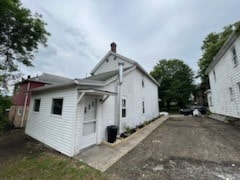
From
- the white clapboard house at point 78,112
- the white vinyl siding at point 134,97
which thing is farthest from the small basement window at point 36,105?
the white vinyl siding at point 134,97

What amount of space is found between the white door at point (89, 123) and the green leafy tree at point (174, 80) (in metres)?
29.6

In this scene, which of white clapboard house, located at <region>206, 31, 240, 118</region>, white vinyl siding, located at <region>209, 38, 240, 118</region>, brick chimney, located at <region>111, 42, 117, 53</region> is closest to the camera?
white clapboard house, located at <region>206, 31, 240, 118</region>

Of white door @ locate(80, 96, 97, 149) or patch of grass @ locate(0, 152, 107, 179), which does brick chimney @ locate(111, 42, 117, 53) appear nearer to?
white door @ locate(80, 96, 97, 149)

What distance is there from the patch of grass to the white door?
1.15m

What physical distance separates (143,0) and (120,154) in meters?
9.14

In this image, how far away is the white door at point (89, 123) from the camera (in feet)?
20.0

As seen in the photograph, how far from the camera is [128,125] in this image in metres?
9.88

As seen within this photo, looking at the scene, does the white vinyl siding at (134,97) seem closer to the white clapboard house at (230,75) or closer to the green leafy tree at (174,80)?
the white clapboard house at (230,75)

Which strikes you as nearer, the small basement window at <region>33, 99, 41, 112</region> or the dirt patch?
the dirt patch

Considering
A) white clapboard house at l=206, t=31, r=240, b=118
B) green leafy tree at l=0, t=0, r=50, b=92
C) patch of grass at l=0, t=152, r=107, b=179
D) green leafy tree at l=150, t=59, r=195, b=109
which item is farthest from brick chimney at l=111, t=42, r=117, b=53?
green leafy tree at l=150, t=59, r=195, b=109

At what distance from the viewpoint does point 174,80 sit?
3391 cm

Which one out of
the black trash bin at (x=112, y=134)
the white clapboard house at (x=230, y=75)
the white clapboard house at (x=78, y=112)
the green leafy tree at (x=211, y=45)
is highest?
the green leafy tree at (x=211, y=45)

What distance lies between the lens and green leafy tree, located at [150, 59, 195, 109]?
3256 centimetres

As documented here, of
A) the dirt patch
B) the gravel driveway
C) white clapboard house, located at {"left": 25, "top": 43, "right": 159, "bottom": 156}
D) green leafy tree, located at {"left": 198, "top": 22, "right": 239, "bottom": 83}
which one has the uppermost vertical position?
green leafy tree, located at {"left": 198, "top": 22, "right": 239, "bottom": 83}
